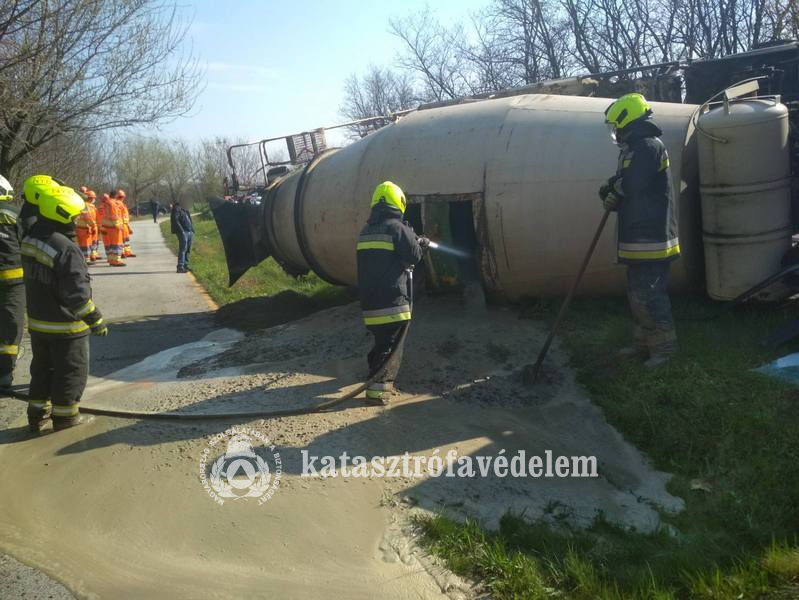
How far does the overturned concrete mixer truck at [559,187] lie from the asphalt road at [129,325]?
2.77 m

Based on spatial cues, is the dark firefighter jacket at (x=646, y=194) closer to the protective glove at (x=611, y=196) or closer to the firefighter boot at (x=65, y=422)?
the protective glove at (x=611, y=196)

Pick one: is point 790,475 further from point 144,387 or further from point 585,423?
point 144,387

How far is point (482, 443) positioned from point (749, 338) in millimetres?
2571

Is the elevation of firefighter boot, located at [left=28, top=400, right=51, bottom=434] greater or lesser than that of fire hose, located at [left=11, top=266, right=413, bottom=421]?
greater

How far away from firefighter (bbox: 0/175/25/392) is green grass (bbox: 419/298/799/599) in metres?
4.34

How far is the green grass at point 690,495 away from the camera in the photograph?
2910mm

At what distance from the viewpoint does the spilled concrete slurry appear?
3174 millimetres

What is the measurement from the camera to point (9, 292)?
588 cm

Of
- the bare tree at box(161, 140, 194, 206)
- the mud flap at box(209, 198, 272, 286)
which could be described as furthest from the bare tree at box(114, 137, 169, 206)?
the mud flap at box(209, 198, 272, 286)

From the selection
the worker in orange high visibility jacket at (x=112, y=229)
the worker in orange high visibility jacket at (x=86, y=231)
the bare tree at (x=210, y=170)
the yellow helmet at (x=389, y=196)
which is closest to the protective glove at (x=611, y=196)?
the yellow helmet at (x=389, y=196)

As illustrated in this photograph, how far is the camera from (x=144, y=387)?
5.71 meters

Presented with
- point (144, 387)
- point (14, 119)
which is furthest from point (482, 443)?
point (14, 119)

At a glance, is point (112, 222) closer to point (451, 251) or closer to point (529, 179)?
point (451, 251)

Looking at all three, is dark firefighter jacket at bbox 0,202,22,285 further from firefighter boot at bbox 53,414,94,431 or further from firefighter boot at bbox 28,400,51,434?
firefighter boot at bbox 53,414,94,431
